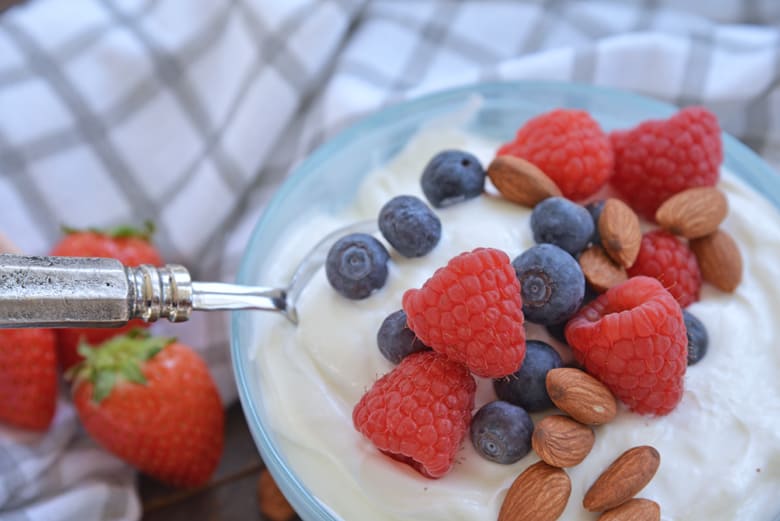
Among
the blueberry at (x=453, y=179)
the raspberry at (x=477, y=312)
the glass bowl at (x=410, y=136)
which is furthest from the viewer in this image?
the glass bowl at (x=410, y=136)

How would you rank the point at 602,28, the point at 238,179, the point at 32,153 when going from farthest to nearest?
the point at 602,28 < the point at 238,179 < the point at 32,153

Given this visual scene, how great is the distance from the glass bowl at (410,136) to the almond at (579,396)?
0.44 m

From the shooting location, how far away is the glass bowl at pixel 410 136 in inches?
55.4

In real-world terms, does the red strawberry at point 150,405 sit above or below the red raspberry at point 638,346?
Result: below

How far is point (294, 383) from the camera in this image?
122 cm

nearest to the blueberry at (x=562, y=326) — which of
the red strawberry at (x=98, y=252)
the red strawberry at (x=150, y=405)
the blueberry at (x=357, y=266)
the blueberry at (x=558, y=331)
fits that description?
the blueberry at (x=558, y=331)

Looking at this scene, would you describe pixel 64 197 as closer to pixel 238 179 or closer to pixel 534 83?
pixel 238 179

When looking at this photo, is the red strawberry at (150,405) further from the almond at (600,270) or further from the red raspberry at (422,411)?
the almond at (600,270)

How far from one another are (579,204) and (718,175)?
0.22 meters

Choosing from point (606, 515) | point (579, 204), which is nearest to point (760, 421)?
point (606, 515)

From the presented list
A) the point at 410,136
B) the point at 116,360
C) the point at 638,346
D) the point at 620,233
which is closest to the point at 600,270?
the point at 620,233

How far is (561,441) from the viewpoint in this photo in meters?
1.07

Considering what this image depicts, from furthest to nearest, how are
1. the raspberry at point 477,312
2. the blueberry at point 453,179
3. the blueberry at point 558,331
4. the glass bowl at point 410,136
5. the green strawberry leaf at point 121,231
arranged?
the green strawberry leaf at point 121,231, the glass bowl at point 410,136, the blueberry at point 453,179, the blueberry at point 558,331, the raspberry at point 477,312

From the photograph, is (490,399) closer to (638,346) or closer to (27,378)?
(638,346)
